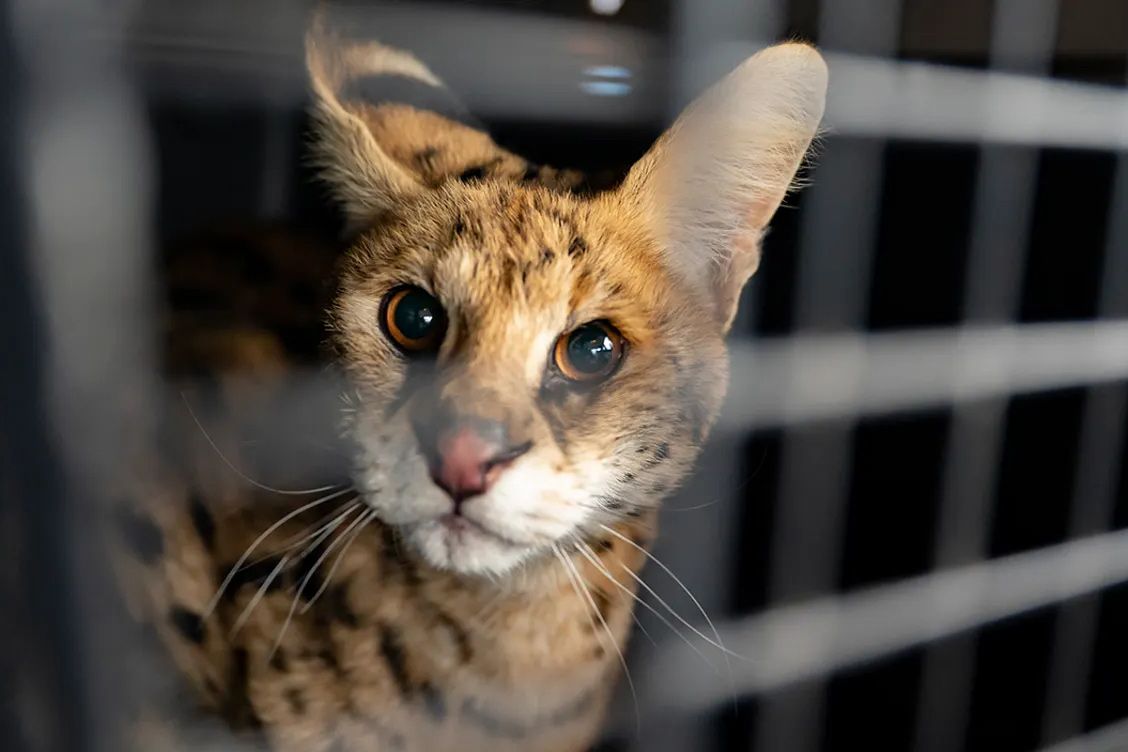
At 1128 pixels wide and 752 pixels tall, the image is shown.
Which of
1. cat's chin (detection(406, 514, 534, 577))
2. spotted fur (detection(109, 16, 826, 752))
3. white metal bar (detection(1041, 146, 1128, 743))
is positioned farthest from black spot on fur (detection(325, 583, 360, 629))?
white metal bar (detection(1041, 146, 1128, 743))

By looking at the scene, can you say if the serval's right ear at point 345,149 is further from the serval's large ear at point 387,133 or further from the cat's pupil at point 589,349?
the cat's pupil at point 589,349

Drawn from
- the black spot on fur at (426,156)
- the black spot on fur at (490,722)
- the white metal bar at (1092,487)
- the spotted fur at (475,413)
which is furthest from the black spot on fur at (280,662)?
the white metal bar at (1092,487)

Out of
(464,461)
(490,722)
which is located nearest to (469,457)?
(464,461)

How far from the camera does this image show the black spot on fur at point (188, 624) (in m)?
0.61

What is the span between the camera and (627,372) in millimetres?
527

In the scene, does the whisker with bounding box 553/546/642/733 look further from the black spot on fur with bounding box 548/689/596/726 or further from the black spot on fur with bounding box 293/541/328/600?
the black spot on fur with bounding box 293/541/328/600

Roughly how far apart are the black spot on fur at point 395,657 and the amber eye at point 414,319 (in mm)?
177

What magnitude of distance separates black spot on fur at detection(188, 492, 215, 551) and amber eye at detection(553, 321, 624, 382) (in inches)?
11.0

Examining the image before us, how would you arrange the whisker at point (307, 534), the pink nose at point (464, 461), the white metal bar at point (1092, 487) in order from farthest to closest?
the white metal bar at point (1092, 487) < the whisker at point (307, 534) < the pink nose at point (464, 461)

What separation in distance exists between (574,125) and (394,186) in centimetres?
11

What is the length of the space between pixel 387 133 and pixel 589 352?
0.22 m

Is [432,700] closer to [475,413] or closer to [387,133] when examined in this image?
[475,413]

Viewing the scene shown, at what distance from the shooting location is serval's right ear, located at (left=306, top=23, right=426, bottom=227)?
546mm

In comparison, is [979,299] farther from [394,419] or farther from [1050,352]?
[394,419]
